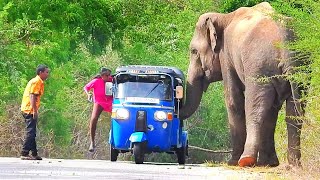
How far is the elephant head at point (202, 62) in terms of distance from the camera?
2816 centimetres

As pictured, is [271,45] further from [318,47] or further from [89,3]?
[89,3]

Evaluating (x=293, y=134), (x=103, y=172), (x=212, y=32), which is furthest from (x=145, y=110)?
(x=103, y=172)

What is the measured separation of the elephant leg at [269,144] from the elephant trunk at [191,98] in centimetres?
305

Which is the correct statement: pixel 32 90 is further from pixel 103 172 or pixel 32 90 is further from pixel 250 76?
pixel 103 172

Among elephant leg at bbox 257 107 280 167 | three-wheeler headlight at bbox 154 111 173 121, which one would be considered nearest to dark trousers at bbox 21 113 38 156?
three-wheeler headlight at bbox 154 111 173 121

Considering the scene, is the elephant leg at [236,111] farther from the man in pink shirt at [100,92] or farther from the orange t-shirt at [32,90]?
the orange t-shirt at [32,90]

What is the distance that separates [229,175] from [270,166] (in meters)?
4.41

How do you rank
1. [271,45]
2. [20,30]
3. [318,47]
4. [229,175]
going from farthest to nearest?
[20,30] → [271,45] → [229,175] → [318,47]

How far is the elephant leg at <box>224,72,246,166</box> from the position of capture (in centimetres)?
2700

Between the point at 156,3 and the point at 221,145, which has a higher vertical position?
the point at 156,3

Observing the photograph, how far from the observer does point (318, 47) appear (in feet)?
60.4

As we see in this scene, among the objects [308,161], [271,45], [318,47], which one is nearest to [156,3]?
[271,45]

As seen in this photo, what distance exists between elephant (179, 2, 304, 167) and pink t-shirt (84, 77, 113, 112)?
5.63 feet

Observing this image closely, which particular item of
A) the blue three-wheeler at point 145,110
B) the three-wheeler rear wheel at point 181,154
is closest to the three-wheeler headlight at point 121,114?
the blue three-wheeler at point 145,110
